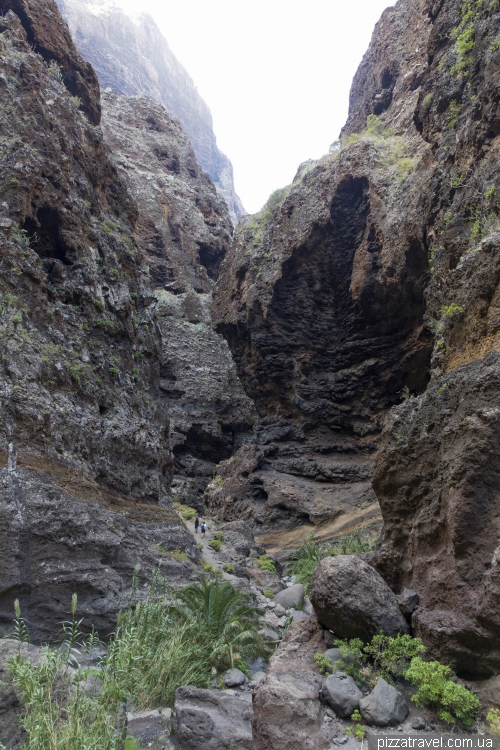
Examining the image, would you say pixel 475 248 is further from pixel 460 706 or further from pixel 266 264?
pixel 266 264

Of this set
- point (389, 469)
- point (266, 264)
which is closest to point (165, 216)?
point (266, 264)

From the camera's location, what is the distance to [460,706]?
169 inches

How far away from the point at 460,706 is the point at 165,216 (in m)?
42.7

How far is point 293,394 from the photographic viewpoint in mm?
22172

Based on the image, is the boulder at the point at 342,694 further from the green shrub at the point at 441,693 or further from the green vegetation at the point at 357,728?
the green shrub at the point at 441,693

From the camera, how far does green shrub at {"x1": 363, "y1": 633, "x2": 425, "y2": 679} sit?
516 cm

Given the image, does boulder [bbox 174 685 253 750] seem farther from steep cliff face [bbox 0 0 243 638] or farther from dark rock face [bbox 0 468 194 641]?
steep cliff face [bbox 0 0 243 638]

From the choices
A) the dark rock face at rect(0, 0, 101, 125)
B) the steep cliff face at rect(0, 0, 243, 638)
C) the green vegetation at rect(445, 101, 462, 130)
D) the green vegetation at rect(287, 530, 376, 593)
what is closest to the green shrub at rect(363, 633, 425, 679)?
the steep cliff face at rect(0, 0, 243, 638)

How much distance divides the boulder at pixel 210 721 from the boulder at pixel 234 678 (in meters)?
1.01

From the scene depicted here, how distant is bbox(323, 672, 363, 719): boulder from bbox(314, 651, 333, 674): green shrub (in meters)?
0.28

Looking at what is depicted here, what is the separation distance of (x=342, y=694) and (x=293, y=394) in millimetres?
17543

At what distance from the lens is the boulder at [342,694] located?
474 centimetres

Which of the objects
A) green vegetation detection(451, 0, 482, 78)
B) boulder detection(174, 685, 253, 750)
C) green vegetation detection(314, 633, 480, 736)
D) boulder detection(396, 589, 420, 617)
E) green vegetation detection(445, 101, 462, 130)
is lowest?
boulder detection(174, 685, 253, 750)

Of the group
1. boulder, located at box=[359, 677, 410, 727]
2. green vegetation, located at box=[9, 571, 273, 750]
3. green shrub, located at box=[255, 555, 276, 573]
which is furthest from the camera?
green shrub, located at box=[255, 555, 276, 573]
